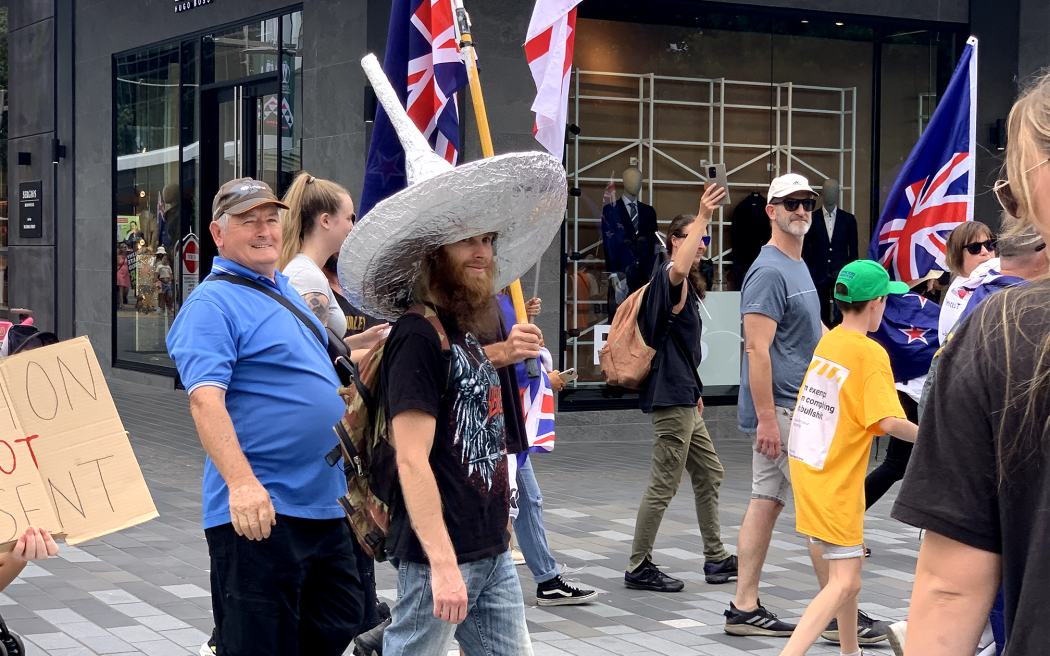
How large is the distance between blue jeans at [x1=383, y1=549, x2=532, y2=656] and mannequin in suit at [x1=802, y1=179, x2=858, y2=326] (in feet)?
31.8

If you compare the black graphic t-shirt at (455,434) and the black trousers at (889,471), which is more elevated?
the black graphic t-shirt at (455,434)

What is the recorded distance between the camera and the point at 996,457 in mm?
1627

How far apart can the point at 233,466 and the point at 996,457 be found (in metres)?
2.34

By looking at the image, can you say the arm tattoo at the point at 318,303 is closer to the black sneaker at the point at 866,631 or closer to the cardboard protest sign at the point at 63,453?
the cardboard protest sign at the point at 63,453

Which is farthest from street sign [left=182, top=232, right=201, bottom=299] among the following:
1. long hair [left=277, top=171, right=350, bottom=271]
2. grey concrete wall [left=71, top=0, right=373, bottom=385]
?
long hair [left=277, top=171, right=350, bottom=271]

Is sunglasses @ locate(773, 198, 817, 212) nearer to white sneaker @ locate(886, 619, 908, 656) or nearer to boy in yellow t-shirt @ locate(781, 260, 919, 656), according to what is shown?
boy in yellow t-shirt @ locate(781, 260, 919, 656)

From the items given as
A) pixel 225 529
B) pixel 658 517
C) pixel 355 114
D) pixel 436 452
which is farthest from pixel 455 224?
pixel 355 114

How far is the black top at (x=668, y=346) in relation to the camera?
6582 mm

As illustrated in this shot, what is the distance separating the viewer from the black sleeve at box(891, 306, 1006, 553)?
1636 millimetres

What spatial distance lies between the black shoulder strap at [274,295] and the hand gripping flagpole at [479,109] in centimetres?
66

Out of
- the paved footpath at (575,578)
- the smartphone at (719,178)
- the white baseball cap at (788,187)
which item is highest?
the smartphone at (719,178)

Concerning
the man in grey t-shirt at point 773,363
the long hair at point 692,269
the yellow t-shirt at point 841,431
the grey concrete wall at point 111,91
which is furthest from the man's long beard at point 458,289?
the grey concrete wall at point 111,91

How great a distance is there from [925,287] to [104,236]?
38.4ft

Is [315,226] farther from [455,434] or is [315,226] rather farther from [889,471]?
[889,471]
